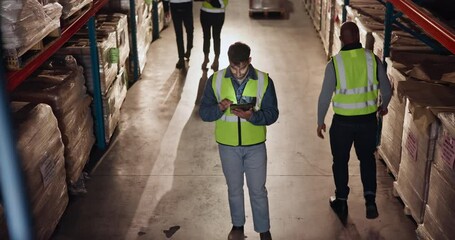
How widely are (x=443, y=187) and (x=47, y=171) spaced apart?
3.41 meters

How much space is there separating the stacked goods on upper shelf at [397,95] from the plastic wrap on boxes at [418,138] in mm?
307

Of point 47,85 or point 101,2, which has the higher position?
point 101,2

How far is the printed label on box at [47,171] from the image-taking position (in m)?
5.60

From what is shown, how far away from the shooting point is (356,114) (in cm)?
593

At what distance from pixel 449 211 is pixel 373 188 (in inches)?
47.6

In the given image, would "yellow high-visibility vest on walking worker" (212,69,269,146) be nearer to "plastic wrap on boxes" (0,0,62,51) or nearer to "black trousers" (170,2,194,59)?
"plastic wrap on boxes" (0,0,62,51)

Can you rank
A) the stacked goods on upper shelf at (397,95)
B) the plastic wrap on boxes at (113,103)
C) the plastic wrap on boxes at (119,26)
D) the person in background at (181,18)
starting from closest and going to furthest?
the stacked goods on upper shelf at (397,95) < the plastic wrap on boxes at (113,103) < the plastic wrap on boxes at (119,26) < the person in background at (181,18)

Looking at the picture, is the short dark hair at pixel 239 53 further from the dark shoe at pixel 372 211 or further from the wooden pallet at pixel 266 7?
the wooden pallet at pixel 266 7

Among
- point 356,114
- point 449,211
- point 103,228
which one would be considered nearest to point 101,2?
point 103,228

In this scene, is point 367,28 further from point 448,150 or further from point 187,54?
point 187,54

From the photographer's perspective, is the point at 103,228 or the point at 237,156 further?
the point at 103,228

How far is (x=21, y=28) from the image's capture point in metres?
4.91

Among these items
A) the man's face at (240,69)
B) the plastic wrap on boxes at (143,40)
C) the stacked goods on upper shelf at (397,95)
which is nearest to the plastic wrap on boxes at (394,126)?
the stacked goods on upper shelf at (397,95)

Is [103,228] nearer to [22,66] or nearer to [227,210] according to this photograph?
[227,210]
